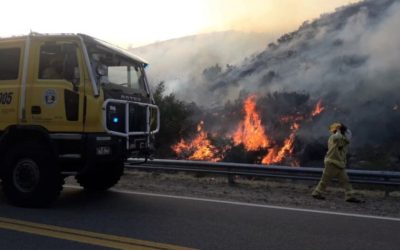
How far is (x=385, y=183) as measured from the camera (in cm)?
861

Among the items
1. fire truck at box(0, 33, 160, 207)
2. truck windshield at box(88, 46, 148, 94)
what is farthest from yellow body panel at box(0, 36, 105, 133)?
truck windshield at box(88, 46, 148, 94)

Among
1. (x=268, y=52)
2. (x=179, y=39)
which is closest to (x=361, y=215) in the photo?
(x=268, y=52)

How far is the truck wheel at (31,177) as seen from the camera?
711cm

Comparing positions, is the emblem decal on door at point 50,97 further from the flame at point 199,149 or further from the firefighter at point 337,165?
the flame at point 199,149

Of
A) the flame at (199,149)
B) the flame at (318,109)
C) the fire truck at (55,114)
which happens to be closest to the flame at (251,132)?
the flame at (199,149)

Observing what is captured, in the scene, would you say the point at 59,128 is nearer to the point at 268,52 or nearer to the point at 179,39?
the point at 268,52

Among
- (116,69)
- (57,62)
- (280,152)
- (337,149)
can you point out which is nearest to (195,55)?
A: (280,152)

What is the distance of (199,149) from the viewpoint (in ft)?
70.3

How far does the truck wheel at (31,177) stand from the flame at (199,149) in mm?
12948

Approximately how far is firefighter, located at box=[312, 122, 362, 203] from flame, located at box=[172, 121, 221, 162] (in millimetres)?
11688

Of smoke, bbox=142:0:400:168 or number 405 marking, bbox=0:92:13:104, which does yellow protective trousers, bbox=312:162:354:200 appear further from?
smoke, bbox=142:0:400:168

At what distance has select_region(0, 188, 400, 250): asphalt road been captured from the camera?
527cm

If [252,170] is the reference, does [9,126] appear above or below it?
above

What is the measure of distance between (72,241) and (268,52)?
106 ft
